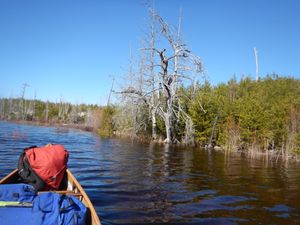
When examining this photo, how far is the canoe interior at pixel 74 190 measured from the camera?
461 cm

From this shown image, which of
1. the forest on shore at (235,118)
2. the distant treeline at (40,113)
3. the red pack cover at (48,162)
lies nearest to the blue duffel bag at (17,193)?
the red pack cover at (48,162)

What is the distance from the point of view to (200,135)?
1111 inches

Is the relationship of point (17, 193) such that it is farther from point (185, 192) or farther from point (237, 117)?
point (237, 117)

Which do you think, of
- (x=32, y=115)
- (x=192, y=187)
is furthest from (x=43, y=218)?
(x=32, y=115)

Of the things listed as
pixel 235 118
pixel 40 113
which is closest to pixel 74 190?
pixel 235 118

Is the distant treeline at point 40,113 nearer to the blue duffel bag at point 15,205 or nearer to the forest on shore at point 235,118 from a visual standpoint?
the forest on shore at point 235,118

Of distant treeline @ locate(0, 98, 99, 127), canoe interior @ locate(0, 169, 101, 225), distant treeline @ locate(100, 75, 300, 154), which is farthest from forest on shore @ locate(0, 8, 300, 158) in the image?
distant treeline @ locate(0, 98, 99, 127)

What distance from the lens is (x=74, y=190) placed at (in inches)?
253

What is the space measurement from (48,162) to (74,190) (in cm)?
113

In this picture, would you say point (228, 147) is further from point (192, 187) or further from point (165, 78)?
point (192, 187)

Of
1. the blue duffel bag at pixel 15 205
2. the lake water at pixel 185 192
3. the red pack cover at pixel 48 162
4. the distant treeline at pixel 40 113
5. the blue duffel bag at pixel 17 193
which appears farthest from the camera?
the distant treeline at pixel 40 113

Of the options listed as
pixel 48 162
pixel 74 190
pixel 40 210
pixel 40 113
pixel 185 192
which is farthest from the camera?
pixel 40 113

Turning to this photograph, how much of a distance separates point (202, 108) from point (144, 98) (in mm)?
5646

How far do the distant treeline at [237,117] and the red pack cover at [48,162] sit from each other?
17.2 meters
